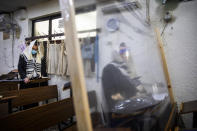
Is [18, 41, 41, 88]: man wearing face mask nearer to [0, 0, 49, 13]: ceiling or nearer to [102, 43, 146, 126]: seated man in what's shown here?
[0, 0, 49, 13]: ceiling

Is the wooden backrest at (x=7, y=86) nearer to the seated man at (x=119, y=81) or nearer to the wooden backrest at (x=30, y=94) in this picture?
the wooden backrest at (x=30, y=94)

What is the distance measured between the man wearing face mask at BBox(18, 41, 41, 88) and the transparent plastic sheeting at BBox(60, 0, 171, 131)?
91.3 inches

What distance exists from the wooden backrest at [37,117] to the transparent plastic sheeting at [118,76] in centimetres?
93

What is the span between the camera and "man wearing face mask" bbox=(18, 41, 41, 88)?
2842 mm

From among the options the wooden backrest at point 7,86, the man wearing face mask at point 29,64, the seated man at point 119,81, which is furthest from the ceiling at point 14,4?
the seated man at point 119,81

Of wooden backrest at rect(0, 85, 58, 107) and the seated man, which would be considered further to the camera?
wooden backrest at rect(0, 85, 58, 107)

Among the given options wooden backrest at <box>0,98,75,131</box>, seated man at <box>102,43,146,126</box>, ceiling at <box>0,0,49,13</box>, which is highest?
ceiling at <box>0,0,49,13</box>

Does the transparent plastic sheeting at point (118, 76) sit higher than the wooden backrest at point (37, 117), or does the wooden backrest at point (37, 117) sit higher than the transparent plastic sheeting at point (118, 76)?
the transparent plastic sheeting at point (118, 76)

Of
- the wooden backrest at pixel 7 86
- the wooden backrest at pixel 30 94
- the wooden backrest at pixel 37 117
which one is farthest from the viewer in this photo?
the wooden backrest at pixel 7 86

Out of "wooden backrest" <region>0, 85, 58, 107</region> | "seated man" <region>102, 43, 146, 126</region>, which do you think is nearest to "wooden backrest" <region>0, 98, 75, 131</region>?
"wooden backrest" <region>0, 85, 58, 107</region>

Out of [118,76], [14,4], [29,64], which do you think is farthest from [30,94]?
[14,4]

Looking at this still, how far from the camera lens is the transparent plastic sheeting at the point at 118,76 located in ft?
2.12

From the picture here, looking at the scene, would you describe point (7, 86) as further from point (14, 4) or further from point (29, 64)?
point (14, 4)

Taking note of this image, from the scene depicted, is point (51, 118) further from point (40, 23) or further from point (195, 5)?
point (40, 23)
